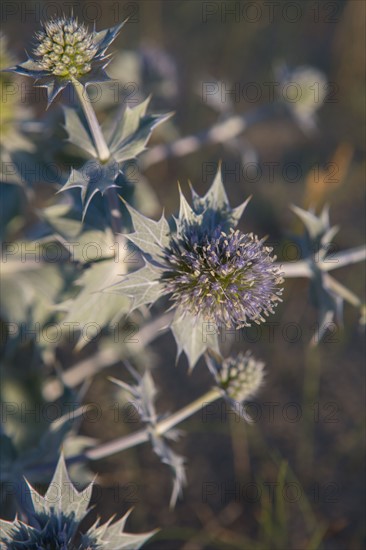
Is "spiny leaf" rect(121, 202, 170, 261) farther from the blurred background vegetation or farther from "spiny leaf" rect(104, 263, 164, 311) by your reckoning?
the blurred background vegetation

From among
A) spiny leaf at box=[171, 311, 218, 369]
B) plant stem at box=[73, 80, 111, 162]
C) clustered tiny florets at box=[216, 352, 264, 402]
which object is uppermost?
plant stem at box=[73, 80, 111, 162]

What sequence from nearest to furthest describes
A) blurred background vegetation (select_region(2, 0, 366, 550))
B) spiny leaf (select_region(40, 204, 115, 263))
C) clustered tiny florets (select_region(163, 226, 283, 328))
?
clustered tiny florets (select_region(163, 226, 283, 328)) → spiny leaf (select_region(40, 204, 115, 263)) → blurred background vegetation (select_region(2, 0, 366, 550))

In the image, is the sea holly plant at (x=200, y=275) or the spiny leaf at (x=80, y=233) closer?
the sea holly plant at (x=200, y=275)

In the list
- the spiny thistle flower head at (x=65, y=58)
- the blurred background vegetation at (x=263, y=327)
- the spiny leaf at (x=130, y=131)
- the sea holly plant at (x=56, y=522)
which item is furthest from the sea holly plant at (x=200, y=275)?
the blurred background vegetation at (x=263, y=327)

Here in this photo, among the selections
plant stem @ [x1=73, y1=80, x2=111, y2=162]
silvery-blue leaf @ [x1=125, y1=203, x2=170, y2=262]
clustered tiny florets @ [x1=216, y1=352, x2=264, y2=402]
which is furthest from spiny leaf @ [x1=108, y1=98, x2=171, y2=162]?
clustered tiny florets @ [x1=216, y1=352, x2=264, y2=402]

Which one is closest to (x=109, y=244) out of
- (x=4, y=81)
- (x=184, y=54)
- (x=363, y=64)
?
(x=4, y=81)

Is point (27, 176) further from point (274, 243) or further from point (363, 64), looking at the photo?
point (363, 64)

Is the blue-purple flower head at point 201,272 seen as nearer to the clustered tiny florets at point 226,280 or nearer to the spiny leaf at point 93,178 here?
the clustered tiny florets at point 226,280
